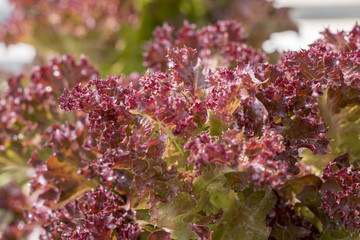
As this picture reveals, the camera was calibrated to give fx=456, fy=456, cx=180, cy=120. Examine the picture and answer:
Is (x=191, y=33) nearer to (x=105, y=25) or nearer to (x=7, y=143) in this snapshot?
(x=7, y=143)

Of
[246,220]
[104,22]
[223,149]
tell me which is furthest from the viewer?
[104,22]

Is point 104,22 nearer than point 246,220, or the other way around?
point 246,220

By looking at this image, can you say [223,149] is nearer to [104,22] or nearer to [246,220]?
[246,220]

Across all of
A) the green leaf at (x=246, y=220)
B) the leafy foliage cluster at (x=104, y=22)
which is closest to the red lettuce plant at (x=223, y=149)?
the green leaf at (x=246, y=220)

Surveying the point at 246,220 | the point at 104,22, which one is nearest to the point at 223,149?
the point at 246,220

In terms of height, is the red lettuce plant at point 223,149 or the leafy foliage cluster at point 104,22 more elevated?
the leafy foliage cluster at point 104,22

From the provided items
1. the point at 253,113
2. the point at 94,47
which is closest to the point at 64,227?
the point at 253,113

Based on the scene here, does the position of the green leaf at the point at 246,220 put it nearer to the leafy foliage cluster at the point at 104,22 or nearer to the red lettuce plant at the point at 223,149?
the red lettuce plant at the point at 223,149

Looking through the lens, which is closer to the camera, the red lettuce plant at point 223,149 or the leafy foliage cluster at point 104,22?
the red lettuce plant at point 223,149
